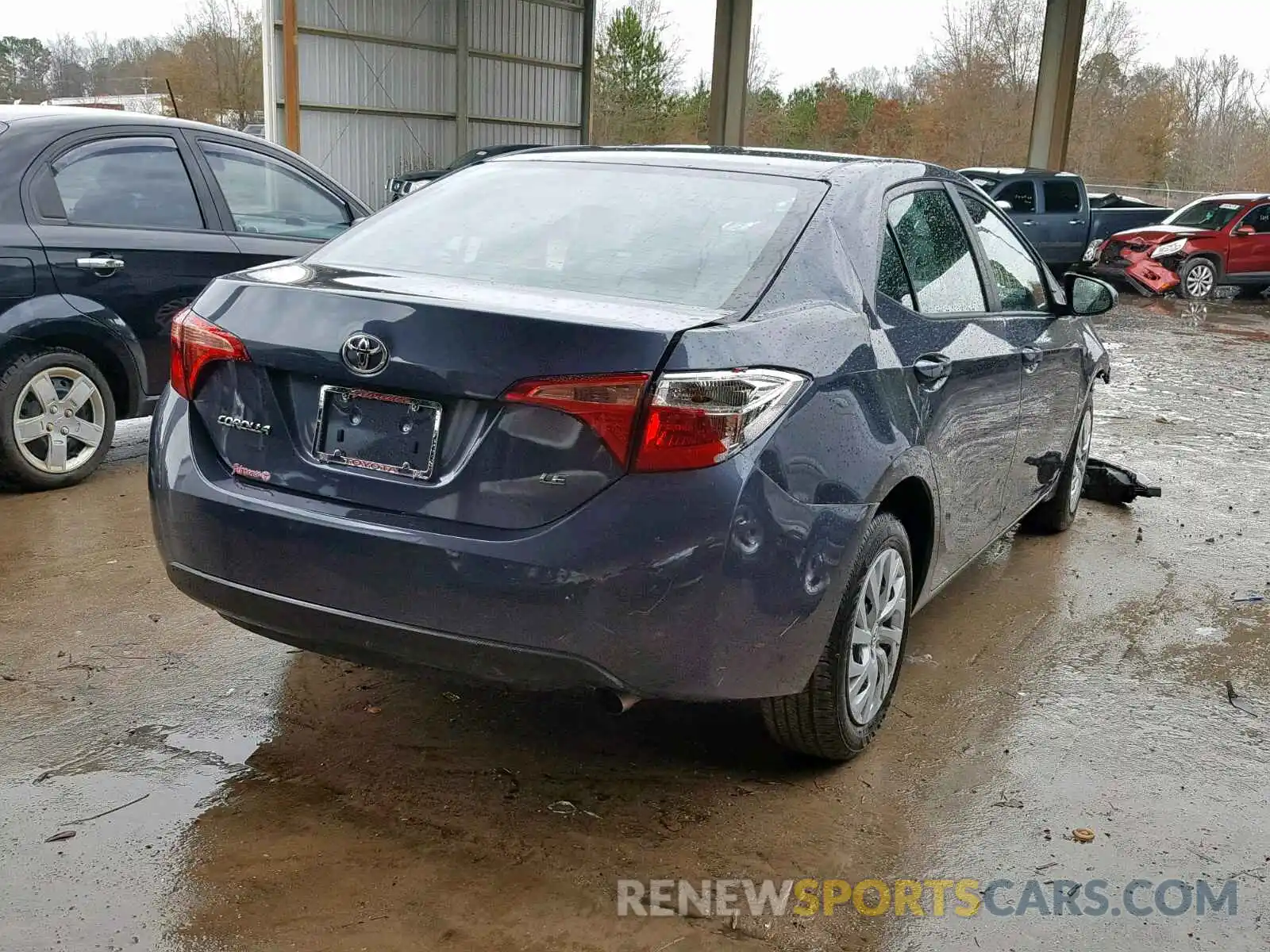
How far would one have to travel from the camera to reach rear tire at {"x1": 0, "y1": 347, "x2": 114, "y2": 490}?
5.60 meters

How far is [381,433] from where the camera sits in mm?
2816

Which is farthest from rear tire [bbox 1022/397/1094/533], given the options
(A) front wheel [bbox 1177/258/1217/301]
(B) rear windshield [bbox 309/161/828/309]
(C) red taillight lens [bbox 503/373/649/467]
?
(A) front wheel [bbox 1177/258/1217/301]

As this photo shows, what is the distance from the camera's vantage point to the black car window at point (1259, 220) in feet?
64.3

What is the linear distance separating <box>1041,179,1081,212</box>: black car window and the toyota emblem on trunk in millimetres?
19000

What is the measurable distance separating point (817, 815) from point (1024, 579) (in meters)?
2.42

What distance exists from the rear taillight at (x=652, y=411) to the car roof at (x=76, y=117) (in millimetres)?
4113

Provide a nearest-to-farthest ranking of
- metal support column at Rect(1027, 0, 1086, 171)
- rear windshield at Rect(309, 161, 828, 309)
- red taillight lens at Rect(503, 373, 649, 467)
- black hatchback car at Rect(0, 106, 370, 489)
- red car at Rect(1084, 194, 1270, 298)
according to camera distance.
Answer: red taillight lens at Rect(503, 373, 649, 467) < rear windshield at Rect(309, 161, 828, 309) < black hatchback car at Rect(0, 106, 370, 489) < red car at Rect(1084, 194, 1270, 298) < metal support column at Rect(1027, 0, 1086, 171)

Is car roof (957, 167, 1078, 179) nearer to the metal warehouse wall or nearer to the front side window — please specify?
the front side window

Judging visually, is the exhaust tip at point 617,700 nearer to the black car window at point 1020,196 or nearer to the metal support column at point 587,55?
the black car window at point 1020,196

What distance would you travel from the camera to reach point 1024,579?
5250 mm

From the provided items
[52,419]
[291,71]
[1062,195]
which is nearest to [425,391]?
[52,419]

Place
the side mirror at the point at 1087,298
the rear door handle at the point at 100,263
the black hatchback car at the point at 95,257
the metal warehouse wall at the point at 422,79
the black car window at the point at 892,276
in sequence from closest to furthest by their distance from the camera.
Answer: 1. the black car window at the point at 892,276
2. the side mirror at the point at 1087,298
3. the black hatchback car at the point at 95,257
4. the rear door handle at the point at 100,263
5. the metal warehouse wall at the point at 422,79

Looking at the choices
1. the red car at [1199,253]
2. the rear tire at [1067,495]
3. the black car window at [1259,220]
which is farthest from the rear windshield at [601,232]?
the black car window at [1259,220]

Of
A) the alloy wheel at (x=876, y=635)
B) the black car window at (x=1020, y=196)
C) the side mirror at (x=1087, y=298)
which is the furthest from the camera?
the black car window at (x=1020, y=196)
